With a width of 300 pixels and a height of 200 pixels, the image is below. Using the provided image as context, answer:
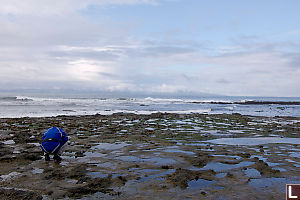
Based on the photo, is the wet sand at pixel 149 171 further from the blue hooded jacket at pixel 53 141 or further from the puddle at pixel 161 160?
the blue hooded jacket at pixel 53 141

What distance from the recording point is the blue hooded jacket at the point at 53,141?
963 cm

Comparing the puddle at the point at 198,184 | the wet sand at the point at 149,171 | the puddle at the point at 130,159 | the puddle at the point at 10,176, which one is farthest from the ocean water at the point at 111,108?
the puddle at the point at 198,184

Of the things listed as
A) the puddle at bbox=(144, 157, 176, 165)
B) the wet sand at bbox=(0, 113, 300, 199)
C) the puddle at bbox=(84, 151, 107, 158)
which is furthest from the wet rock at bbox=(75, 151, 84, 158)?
the puddle at bbox=(144, 157, 176, 165)

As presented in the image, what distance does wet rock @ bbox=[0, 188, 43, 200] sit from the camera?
6.20m

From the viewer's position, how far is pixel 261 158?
10742 millimetres

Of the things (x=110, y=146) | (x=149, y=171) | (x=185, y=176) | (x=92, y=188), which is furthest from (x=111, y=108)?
(x=92, y=188)

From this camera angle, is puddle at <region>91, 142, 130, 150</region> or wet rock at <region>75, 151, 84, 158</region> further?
puddle at <region>91, 142, 130, 150</region>

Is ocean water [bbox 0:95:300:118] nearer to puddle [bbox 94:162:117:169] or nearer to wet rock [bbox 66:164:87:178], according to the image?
puddle [bbox 94:162:117:169]

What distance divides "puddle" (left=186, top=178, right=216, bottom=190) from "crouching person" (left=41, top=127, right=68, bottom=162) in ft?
19.4

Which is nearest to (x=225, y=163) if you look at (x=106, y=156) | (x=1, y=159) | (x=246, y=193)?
(x=246, y=193)

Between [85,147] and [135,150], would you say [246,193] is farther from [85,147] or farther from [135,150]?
[85,147]

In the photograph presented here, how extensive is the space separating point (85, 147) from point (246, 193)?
873 cm

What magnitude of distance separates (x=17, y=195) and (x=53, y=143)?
11.3 feet

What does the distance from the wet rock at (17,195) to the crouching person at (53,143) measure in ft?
9.97
